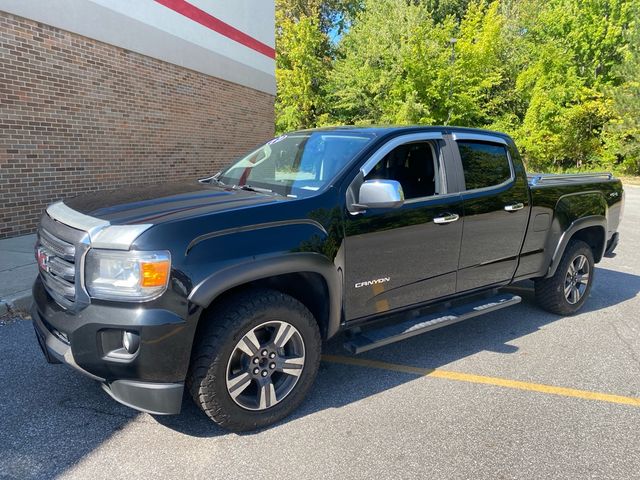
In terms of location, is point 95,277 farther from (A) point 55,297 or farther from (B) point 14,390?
(B) point 14,390

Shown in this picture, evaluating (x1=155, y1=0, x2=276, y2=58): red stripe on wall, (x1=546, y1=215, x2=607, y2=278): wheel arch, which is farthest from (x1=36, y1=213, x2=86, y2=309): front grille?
(x1=155, y1=0, x2=276, y2=58): red stripe on wall

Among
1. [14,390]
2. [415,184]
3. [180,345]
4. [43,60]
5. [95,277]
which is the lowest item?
[14,390]

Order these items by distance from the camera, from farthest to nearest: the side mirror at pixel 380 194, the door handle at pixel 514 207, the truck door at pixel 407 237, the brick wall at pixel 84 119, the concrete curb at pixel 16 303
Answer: the brick wall at pixel 84 119
the concrete curb at pixel 16 303
the door handle at pixel 514 207
the truck door at pixel 407 237
the side mirror at pixel 380 194

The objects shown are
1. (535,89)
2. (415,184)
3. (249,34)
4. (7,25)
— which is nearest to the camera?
(415,184)

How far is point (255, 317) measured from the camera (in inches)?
109

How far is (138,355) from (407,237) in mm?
1951

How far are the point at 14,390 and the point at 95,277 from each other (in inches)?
57.9

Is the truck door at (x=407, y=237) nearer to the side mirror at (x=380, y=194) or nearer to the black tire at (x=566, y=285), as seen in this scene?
the side mirror at (x=380, y=194)

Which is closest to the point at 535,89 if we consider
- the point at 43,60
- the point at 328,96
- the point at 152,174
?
the point at 328,96

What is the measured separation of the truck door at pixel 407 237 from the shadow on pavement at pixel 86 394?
23.1 inches

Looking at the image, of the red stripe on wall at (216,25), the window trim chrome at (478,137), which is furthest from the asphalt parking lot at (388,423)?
the red stripe on wall at (216,25)

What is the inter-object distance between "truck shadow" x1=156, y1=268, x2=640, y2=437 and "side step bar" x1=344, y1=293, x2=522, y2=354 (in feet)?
1.25

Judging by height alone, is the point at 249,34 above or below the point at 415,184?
above

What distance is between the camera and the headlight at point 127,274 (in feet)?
7.99
